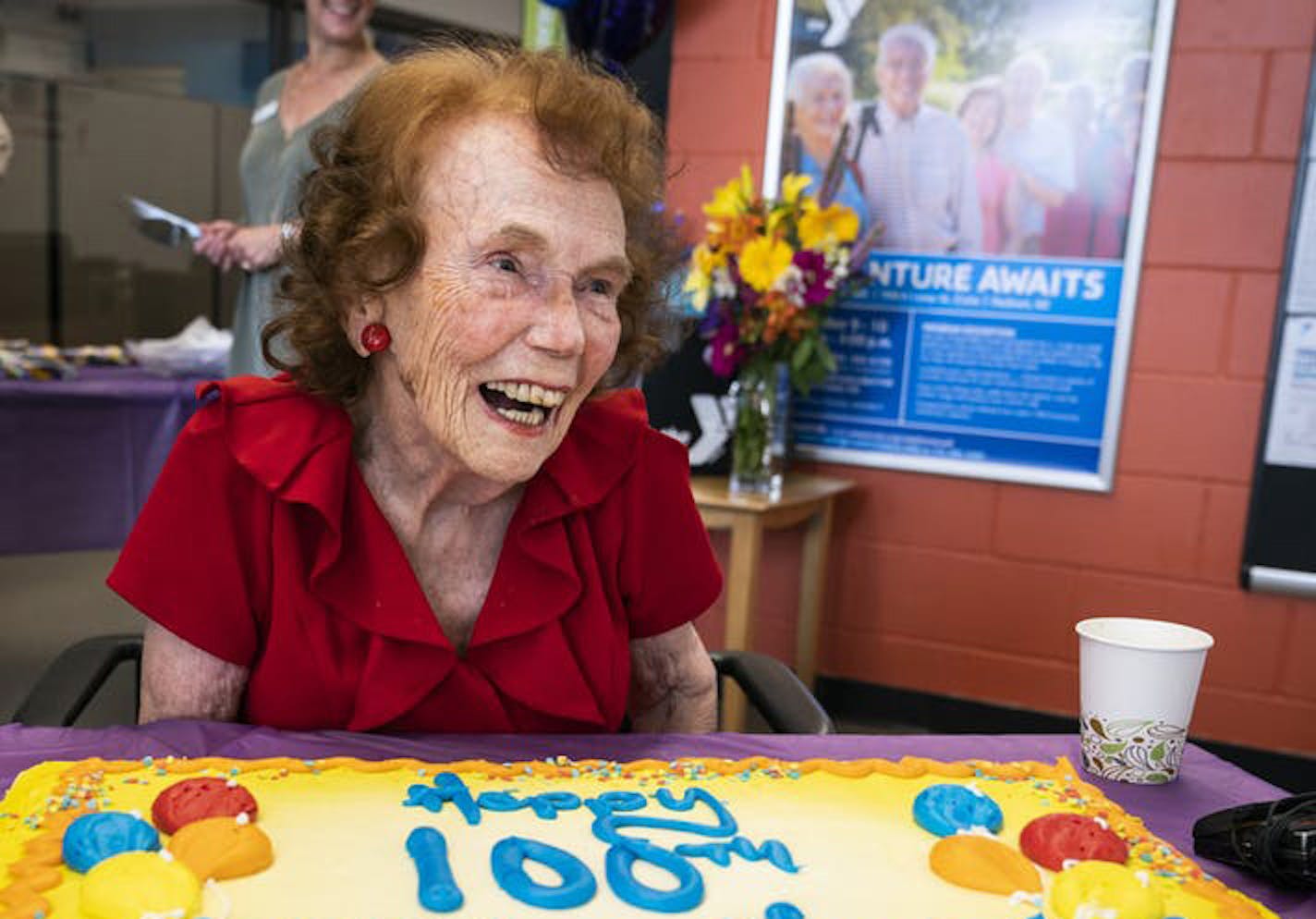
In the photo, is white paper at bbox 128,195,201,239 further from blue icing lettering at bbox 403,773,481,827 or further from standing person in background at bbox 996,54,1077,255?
blue icing lettering at bbox 403,773,481,827

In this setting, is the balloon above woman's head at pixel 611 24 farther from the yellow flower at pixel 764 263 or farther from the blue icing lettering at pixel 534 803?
the blue icing lettering at pixel 534 803

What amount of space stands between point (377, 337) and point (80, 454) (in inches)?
77.3

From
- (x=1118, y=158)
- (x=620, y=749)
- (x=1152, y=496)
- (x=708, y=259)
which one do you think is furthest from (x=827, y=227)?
(x=620, y=749)

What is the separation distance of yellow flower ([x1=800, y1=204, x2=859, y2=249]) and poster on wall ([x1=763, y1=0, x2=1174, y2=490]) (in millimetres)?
326

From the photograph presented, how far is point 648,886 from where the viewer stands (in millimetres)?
814

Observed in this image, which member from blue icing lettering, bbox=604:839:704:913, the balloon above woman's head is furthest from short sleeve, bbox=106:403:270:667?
the balloon above woman's head

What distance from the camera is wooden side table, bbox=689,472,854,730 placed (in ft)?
8.38

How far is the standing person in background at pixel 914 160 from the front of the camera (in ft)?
9.37

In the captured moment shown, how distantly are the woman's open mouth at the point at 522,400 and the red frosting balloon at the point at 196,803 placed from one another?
1.27 ft

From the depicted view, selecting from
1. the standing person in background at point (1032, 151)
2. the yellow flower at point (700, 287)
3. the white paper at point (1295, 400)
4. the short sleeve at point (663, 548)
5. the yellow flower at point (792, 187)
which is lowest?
the short sleeve at point (663, 548)

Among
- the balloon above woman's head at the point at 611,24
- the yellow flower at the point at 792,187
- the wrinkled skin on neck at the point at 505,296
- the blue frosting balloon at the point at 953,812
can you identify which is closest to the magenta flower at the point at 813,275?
the yellow flower at the point at 792,187

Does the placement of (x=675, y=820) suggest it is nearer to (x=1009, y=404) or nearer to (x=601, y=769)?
(x=601, y=769)

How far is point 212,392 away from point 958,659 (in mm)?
2282

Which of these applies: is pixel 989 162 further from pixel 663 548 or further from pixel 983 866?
pixel 983 866
